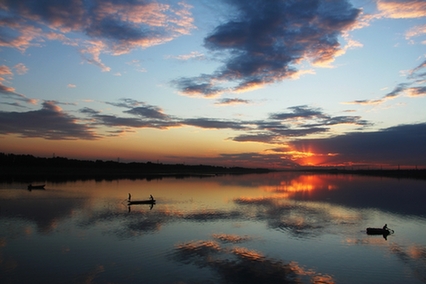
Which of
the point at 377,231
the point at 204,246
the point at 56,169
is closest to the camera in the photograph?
the point at 204,246

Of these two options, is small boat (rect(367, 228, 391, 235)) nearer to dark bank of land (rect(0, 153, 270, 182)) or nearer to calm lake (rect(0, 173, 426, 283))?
calm lake (rect(0, 173, 426, 283))

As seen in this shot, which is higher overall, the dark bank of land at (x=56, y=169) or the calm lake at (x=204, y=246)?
the dark bank of land at (x=56, y=169)

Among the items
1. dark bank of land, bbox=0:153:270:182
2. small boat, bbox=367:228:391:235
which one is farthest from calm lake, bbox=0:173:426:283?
dark bank of land, bbox=0:153:270:182

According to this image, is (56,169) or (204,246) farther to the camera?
(56,169)

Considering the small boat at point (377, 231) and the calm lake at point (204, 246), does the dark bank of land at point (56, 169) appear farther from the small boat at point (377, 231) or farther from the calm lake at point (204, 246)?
the small boat at point (377, 231)

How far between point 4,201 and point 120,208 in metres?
14.9

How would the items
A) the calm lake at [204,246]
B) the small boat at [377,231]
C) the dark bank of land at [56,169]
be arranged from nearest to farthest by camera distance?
the calm lake at [204,246]
the small boat at [377,231]
the dark bank of land at [56,169]

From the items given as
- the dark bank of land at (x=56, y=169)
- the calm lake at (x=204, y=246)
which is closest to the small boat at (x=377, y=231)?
the calm lake at (x=204, y=246)

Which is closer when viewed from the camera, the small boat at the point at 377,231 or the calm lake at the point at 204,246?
the calm lake at the point at 204,246

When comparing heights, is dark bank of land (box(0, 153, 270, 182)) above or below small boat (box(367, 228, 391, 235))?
above

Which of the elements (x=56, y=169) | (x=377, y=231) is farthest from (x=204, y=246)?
(x=56, y=169)

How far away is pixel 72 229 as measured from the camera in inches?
923

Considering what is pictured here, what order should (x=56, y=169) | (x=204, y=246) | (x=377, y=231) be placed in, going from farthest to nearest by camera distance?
(x=56, y=169) → (x=377, y=231) → (x=204, y=246)

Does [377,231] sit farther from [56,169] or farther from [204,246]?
[56,169]
